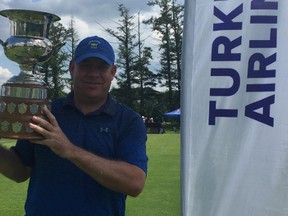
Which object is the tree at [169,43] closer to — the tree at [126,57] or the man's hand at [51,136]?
the tree at [126,57]

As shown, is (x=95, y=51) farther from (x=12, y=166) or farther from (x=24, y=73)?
(x=12, y=166)

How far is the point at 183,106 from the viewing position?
3.07m

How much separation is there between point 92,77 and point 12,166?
734 mm

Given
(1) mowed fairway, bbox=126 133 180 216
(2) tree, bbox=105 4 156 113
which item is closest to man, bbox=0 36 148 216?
(1) mowed fairway, bbox=126 133 180 216

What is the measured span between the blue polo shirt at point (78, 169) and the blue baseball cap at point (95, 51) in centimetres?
27

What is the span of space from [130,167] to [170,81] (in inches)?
2472

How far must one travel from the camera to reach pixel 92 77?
9.55 ft

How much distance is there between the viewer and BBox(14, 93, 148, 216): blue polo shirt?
292 cm

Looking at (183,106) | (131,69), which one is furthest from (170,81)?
(183,106)

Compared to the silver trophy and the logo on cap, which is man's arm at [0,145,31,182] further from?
the logo on cap

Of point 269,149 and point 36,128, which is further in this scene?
point 269,149

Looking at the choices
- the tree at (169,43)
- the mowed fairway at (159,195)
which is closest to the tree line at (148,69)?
the tree at (169,43)

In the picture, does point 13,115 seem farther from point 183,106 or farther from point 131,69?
point 131,69

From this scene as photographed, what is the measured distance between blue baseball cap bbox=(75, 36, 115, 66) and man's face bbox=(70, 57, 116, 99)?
0.08ft
